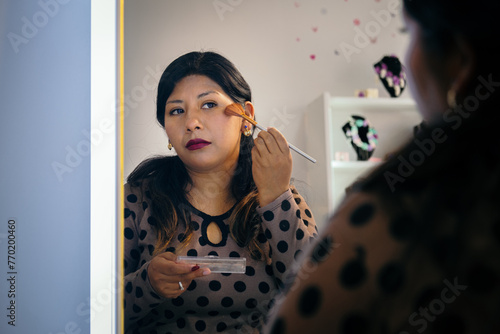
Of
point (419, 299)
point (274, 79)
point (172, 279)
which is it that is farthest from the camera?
point (274, 79)

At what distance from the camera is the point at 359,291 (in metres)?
0.29

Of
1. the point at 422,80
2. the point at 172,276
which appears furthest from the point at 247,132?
the point at 422,80

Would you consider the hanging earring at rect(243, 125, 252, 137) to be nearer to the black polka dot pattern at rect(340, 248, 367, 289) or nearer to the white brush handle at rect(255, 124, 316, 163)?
the white brush handle at rect(255, 124, 316, 163)

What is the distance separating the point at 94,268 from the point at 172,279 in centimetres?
20

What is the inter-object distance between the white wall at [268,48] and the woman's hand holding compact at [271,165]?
0.09ft

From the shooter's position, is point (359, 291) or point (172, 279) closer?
point (359, 291)

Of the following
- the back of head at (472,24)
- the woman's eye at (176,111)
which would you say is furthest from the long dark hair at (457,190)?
the woman's eye at (176,111)

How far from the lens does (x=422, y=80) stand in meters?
0.33

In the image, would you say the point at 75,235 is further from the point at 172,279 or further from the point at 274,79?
the point at 274,79

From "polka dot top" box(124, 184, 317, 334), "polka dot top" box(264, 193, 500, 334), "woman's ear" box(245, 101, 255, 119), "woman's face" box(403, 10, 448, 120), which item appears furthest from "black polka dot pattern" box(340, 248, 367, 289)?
"woman's ear" box(245, 101, 255, 119)

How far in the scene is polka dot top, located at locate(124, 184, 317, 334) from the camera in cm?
114

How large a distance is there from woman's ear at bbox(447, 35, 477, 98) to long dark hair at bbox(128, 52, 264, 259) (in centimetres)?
88

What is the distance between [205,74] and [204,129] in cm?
15

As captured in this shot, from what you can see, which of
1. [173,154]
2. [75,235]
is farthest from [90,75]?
[75,235]
